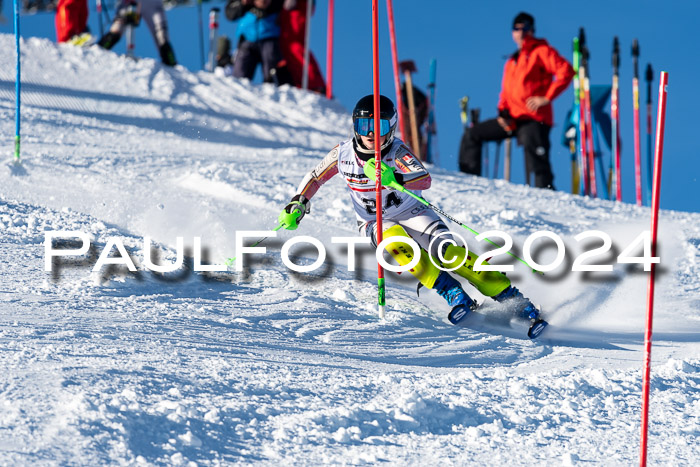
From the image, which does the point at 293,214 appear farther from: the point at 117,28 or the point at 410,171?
the point at 117,28

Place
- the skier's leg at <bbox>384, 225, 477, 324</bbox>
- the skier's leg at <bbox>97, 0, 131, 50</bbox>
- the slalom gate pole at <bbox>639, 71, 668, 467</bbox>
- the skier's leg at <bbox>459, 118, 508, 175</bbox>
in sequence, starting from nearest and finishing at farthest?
the slalom gate pole at <bbox>639, 71, 668, 467</bbox> < the skier's leg at <bbox>384, 225, 477, 324</bbox> < the skier's leg at <bbox>459, 118, 508, 175</bbox> < the skier's leg at <bbox>97, 0, 131, 50</bbox>

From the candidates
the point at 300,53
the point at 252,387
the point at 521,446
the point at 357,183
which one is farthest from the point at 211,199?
the point at 300,53

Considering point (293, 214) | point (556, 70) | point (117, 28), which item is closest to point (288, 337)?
point (293, 214)

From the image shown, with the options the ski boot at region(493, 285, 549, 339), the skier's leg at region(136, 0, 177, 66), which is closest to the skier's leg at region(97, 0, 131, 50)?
the skier's leg at region(136, 0, 177, 66)

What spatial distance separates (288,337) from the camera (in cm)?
406

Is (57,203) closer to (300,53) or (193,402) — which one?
(193,402)

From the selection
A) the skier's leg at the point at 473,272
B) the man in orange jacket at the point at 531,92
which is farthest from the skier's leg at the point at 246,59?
the skier's leg at the point at 473,272

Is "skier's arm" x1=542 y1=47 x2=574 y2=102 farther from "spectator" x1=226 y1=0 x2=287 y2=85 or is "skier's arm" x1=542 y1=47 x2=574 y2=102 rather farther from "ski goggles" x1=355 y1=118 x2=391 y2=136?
"ski goggles" x1=355 y1=118 x2=391 y2=136

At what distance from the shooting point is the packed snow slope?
9.36ft

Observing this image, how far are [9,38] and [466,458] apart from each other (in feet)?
32.0

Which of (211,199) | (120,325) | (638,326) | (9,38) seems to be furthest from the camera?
(9,38)

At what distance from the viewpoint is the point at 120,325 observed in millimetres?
3822

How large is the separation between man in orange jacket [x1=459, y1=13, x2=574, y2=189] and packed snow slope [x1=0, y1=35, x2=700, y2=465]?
1.63 ft

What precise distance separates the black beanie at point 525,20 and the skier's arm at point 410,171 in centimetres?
427
